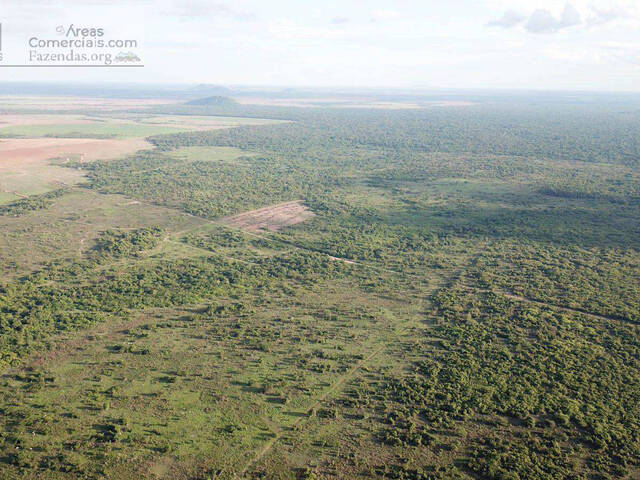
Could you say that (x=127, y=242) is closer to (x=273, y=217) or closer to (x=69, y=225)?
(x=69, y=225)

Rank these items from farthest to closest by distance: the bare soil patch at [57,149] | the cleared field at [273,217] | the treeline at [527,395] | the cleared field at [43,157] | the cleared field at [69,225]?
the bare soil patch at [57,149] < the cleared field at [43,157] < the cleared field at [273,217] < the cleared field at [69,225] < the treeline at [527,395]

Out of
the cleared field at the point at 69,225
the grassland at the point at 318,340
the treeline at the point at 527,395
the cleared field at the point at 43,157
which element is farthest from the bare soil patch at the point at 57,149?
the treeline at the point at 527,395

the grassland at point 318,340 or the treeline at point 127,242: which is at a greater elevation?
the treeline at point 127,242

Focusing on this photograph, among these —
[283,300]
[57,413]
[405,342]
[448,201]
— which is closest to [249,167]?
[448,201]

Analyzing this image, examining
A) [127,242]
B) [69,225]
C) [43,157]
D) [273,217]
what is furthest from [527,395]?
[43,157]

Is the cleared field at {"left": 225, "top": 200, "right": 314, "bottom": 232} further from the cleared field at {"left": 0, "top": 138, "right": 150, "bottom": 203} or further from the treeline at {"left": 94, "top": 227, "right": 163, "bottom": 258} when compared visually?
the cleared field at {"left": 0, "top": 138, "right": 150, "bottom": 203}

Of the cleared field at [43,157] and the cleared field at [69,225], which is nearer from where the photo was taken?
the cleared field at [69,225]

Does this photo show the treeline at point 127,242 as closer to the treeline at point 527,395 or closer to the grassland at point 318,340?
the grassland at point 318,340
